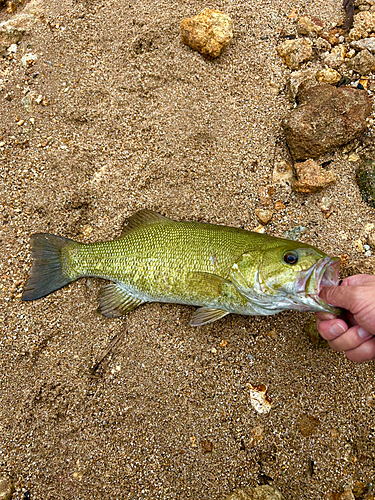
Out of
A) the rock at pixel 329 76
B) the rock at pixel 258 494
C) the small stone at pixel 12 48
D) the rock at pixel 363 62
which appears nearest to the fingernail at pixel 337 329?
the rock at pixel 258 494

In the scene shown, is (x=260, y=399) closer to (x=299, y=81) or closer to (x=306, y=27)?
(x=299, y=81)

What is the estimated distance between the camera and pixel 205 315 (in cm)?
287

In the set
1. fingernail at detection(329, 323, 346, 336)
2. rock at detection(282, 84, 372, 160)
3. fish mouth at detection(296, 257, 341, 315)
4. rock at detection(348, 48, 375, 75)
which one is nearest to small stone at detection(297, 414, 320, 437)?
fingernail at detection(329, 323, 346, 336)

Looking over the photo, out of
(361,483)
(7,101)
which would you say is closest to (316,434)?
(361,483)

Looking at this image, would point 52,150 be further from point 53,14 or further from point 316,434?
point 316,434

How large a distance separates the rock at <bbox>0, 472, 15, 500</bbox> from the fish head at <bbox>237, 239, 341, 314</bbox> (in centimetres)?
252

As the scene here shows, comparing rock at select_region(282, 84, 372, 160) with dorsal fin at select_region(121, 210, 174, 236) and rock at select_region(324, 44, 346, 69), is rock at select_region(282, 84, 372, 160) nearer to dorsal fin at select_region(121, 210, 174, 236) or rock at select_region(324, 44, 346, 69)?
rock at select_region(324, 44, 346, 69)

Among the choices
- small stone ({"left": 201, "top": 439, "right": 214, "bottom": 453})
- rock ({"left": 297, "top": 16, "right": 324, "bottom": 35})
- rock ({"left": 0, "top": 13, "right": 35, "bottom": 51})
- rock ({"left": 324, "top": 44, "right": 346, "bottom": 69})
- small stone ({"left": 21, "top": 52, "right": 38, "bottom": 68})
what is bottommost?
small stone ({"left": 201, "top": 439, "right": 214, "bottom": 453})

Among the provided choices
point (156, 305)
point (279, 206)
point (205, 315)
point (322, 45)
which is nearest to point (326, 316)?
point (205, 315)

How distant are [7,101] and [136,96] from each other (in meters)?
1.40

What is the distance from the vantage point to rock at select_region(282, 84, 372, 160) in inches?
124

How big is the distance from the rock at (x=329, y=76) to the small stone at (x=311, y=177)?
3.00ft

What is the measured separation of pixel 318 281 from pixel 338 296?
0.17 m

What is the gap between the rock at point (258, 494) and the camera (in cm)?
254
